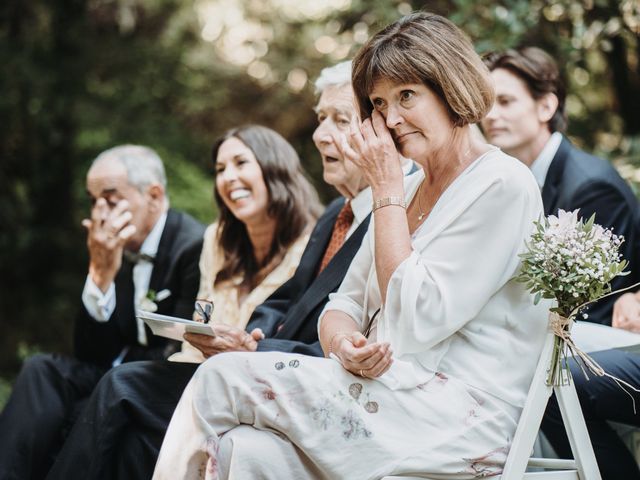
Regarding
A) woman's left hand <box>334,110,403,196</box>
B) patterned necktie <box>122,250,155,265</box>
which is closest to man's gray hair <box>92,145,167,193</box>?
patterned necktie <box>122,250,155,265</box>

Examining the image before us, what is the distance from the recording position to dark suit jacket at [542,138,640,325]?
3619 millimetres

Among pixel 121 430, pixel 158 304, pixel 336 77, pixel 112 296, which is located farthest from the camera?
pixel 158 304

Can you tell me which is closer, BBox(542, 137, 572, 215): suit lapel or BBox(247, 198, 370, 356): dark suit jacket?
BBox(247, 198, 370, 356): dark suit jacket

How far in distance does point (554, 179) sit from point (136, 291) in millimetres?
2133

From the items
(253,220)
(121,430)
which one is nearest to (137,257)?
(253,220)

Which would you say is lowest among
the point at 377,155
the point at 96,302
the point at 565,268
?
the point at 96,302

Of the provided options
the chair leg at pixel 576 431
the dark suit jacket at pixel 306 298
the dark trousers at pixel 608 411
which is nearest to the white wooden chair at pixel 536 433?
the chair leg at pixel 576 431

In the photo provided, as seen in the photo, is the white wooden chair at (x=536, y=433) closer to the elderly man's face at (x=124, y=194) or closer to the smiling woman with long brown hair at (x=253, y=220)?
the smiling woman with long brown hair at (x=253, y=220)

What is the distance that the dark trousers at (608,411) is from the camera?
2914mm

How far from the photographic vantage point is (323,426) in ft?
7.75

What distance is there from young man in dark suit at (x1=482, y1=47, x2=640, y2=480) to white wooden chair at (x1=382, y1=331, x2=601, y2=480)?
0.51m

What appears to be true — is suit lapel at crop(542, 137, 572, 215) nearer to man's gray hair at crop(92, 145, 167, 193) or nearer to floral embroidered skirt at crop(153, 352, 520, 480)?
A: floral embroidered skirt at crop(153, 352, 520, 480)

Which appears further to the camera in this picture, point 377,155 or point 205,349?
point 205,349

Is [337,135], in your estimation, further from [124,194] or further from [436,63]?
[124,194]
